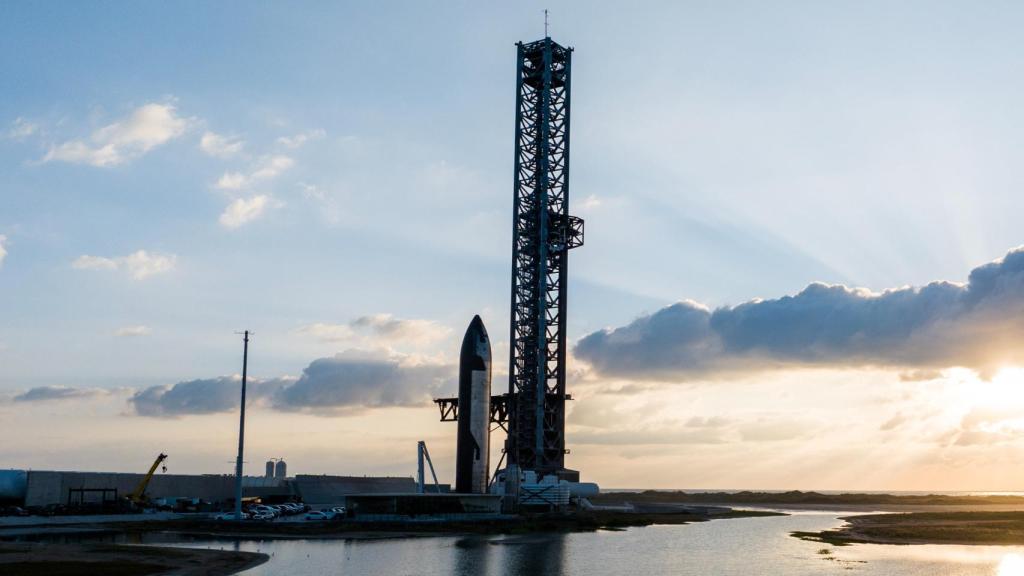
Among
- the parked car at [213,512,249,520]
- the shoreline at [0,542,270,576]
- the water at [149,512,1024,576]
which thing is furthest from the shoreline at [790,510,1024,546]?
the parked car at [213,512,249,520]

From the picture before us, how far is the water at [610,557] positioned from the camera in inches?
2405

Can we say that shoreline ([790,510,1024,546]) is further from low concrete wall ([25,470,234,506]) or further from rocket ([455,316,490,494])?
low concrete wall ([25,470,234,506])

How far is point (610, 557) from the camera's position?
231ft

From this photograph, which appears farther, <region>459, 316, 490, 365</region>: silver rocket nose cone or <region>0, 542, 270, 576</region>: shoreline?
<region>459, 316, 490, 365</region>: silver rocket nose cone

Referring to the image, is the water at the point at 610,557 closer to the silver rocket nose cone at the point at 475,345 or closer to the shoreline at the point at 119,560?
the shoreline at the point at 119,560

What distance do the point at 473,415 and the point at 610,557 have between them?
4755 cm

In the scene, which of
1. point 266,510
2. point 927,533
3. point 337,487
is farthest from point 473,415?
point 927,533

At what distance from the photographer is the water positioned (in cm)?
6109

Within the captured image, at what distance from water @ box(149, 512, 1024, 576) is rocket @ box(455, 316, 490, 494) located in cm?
2595

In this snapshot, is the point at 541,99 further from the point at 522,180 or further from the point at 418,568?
the point at 418,568

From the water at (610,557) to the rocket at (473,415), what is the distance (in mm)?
25951

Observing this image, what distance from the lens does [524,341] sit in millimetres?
123562

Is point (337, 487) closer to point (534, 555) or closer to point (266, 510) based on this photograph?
point (266, 510)

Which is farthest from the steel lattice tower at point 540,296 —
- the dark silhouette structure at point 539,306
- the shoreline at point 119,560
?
the shoreline at point 119,560
